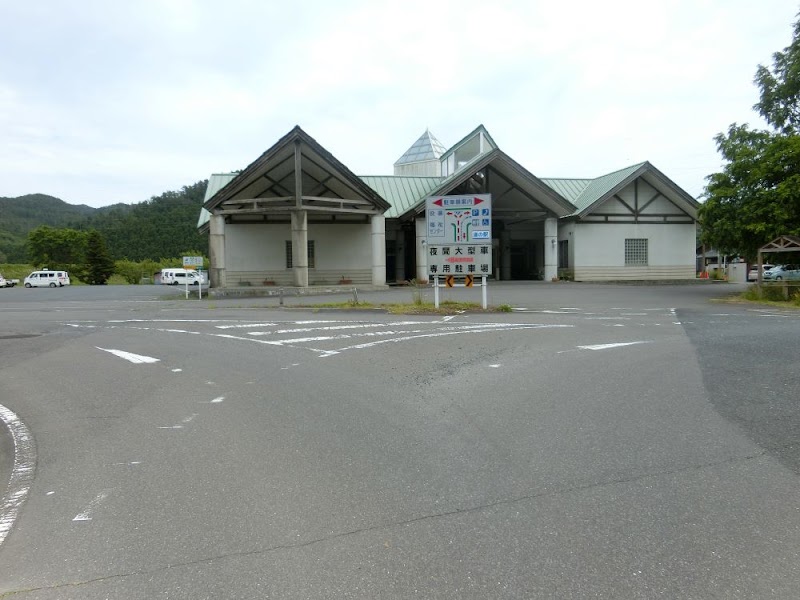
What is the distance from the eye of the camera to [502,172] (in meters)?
33.7

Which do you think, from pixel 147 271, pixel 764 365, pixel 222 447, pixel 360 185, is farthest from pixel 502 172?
pixel 147 271

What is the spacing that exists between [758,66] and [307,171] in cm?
2119

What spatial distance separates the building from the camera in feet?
105

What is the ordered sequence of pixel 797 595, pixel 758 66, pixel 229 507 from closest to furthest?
pixel 797 595, pixel 229 507, pixel 758 66

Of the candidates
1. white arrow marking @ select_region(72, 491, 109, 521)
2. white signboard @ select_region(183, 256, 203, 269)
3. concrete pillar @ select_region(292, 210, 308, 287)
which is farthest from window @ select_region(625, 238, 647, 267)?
white arrow marking @ select_region(72, 491, 109, 521)

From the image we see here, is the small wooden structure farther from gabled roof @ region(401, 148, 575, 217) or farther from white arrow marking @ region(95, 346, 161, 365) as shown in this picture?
white arrow marking @ region(95, 346, 161, 365)

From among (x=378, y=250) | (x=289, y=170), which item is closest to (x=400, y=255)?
(x=378, y=250)

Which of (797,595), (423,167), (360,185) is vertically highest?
(423,167)

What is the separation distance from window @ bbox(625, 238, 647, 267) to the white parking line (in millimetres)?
35110

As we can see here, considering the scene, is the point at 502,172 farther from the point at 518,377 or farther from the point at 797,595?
the point at 797,595

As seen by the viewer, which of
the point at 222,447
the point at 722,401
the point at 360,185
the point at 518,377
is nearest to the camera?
the point at 222,447

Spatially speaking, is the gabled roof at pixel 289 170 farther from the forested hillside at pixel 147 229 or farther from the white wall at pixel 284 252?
the forested hillside at pixel 147 229

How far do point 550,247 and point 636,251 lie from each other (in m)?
5.97

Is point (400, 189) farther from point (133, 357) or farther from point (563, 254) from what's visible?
point (133, 357)
